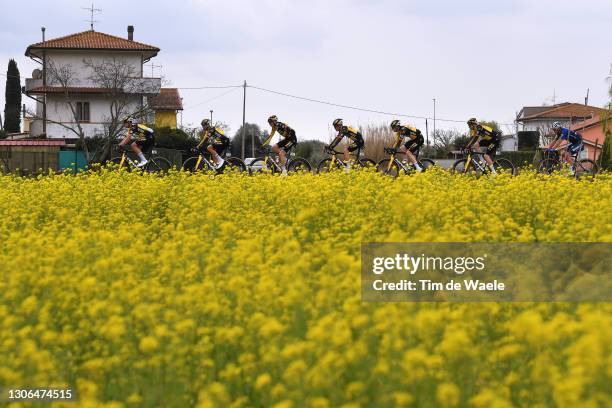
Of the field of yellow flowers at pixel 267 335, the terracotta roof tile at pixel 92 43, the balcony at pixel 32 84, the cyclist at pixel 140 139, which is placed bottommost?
the field of yellow flowers at pixel 267 335

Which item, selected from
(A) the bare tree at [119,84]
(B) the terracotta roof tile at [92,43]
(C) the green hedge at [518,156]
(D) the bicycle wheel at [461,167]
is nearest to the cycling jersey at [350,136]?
(D) the bicycle wheel at [461,167]

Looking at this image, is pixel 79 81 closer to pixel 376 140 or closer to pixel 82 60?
pixel 82 60

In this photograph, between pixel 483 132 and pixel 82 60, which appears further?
pixel 82 60

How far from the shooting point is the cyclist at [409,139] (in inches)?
802

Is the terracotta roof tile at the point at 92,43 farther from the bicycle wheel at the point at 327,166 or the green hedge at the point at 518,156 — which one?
the bicycle wheel at the point at 327,166

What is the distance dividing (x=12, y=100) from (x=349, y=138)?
177ft

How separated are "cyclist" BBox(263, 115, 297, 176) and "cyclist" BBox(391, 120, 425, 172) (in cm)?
250

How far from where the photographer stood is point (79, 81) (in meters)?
58.0

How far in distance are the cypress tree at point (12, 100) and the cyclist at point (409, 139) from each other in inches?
2094

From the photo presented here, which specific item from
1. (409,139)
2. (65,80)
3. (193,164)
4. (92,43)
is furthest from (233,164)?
Result: (92,43)

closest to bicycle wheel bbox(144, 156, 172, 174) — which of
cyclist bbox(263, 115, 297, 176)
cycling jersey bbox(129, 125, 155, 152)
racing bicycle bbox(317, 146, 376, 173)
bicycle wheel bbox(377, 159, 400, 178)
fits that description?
cycling jersey bbox(129, 125, 155, 152)

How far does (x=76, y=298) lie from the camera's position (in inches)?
280

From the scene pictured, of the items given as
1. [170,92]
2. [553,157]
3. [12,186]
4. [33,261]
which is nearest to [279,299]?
[33,261]

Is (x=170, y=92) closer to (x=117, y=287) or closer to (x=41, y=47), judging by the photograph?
(x=41, y=47)
